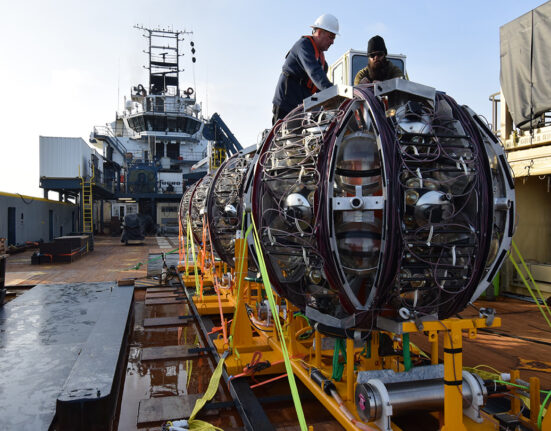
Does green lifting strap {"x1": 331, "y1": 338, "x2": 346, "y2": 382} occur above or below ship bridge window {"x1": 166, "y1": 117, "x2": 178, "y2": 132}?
below

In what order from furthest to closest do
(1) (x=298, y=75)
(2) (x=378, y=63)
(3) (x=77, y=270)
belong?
(3) (x=77, y=270)
(1) (x=298, y=75)
(2) (x=378, y=63)

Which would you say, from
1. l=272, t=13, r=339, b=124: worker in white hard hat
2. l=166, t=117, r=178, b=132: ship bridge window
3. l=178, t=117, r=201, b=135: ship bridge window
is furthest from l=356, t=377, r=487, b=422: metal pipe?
l=166, t=117, r=178, b=132: ship bridge window

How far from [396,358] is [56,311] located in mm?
5551

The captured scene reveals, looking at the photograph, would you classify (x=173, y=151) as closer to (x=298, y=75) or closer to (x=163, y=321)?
(x=163, y=321)

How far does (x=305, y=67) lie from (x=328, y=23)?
499 mm

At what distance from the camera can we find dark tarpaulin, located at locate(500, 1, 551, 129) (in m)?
8.29

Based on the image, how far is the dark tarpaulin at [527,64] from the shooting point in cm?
829

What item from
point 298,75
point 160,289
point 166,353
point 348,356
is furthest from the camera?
point 160,289

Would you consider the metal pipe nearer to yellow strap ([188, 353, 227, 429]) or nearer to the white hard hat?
yellow strap ([188, 353, 227, 429])

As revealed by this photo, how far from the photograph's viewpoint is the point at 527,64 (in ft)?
28.3

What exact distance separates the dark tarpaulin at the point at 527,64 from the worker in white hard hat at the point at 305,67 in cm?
598

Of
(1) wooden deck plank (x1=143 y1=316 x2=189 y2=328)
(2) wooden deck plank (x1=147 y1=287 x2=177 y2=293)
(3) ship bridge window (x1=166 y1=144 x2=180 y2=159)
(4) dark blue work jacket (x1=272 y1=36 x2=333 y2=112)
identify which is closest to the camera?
(4) dark blue work jacket (x1=272 y1=36 x2=333 y2=112)

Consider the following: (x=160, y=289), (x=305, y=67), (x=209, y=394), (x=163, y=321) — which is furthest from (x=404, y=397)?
(x=160, y=289)

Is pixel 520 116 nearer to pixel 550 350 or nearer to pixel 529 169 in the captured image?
pixel 529 169
